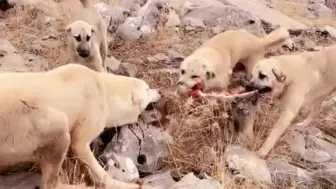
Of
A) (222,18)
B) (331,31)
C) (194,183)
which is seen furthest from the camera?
(331,31)

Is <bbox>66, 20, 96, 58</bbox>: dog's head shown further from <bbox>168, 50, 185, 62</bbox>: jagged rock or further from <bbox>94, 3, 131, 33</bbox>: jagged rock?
<bbox>94, 3, 131, 33</bbox>: jagged rock

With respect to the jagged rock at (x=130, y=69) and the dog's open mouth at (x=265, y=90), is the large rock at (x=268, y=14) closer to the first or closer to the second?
the jagged rock at (x=130, y=69)

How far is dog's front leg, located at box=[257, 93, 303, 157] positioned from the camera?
22.3ft

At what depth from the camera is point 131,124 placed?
6406 mm

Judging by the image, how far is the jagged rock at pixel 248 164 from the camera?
621cm

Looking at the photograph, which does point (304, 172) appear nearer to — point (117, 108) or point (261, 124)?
point (261, 124)

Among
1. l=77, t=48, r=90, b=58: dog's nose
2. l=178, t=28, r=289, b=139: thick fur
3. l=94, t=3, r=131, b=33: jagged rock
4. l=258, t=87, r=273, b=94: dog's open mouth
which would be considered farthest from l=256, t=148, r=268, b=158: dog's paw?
l=94, t=3, r=131, b=33: jagged rock

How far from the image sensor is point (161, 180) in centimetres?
600

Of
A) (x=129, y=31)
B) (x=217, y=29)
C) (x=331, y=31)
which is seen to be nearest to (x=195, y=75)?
(x=129, y=31)

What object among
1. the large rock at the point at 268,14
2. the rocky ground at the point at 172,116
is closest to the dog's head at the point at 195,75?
the rocky ground at the point at 172,116

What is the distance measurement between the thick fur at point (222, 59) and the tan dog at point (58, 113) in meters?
1.18

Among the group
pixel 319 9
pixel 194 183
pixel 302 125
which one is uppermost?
pixel 194 183

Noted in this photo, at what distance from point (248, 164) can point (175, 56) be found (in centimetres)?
360

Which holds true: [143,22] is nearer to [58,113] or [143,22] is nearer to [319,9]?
[319,9]
